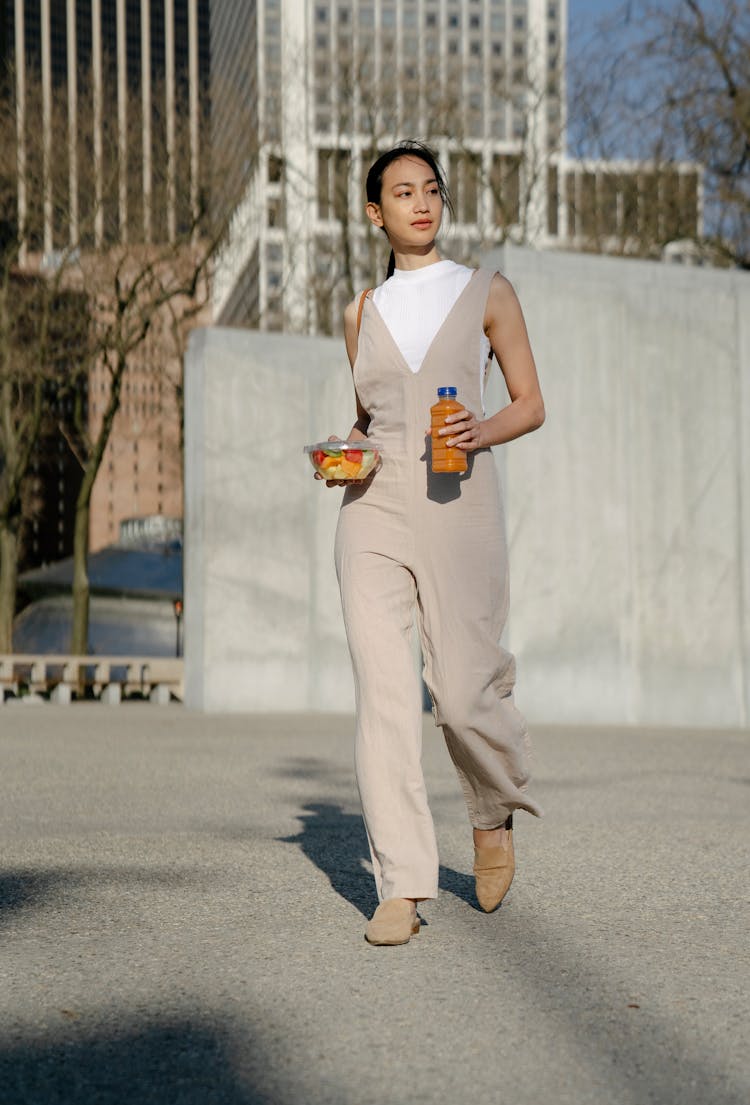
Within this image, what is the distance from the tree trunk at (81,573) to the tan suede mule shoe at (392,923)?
2258cm

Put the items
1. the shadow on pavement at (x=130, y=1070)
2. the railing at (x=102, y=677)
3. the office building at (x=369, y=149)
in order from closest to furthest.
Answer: the shadow on pavement at (x=130, y=1070), the railing at (x=102, y=677), the office building at (x=369, y=149)

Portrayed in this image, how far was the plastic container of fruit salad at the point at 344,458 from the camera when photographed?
3.66m

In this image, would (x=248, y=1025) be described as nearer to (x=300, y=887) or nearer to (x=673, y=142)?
(x=300, y=887)

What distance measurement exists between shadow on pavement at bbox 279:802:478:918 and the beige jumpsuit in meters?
0.50

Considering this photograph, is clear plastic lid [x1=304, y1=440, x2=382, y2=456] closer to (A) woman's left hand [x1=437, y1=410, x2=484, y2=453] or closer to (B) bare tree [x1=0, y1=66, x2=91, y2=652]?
(A) woman's left hand [x1=437, y1=410, x2=484, y2=453]

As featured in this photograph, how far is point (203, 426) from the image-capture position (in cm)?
1600

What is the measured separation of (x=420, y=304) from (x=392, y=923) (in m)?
1.51

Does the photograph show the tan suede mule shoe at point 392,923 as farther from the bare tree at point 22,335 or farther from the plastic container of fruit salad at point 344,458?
the bare tree at point 22,335

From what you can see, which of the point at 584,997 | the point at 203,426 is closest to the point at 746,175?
the point at 203,426

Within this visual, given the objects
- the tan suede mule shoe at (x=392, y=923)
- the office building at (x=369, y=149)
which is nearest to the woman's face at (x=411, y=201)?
the tan suede mule shoe at (x=392, y=923)

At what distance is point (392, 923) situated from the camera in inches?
143

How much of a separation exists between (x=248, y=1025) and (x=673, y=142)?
18.8 metres

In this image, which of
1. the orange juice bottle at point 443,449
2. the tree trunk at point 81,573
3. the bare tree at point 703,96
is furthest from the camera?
the tree trunk at point 81,573

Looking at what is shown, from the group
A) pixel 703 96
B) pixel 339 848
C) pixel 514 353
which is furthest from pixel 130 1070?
pixel 703 96
